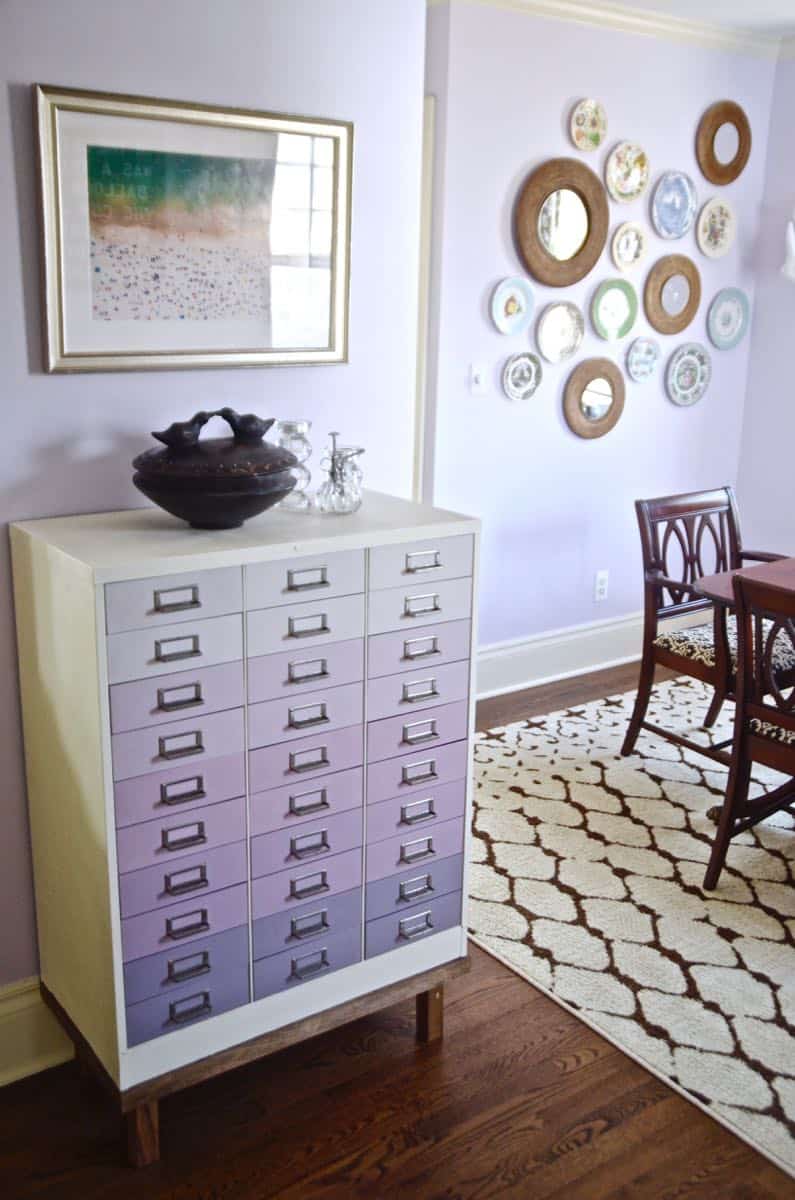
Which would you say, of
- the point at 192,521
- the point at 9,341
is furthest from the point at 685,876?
the point at 9,341

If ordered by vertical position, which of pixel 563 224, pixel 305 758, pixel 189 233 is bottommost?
pixel 305 758

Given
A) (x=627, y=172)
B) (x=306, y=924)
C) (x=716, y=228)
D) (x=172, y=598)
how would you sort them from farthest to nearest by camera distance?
1. (x=716, y=228)
2. (x=627, y=172)
3. (x=306, y=924)
4. (x=172, y=598)

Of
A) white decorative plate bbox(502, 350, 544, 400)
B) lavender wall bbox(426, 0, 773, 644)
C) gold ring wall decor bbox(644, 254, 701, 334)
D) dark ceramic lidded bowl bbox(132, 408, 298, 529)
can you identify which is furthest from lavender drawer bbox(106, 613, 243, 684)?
gold ring wall decor bbox(644, 254, 701, 334)

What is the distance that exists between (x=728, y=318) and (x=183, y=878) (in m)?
3.80

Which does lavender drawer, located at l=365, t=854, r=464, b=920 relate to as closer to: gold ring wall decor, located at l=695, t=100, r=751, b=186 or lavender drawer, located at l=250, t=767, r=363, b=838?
lavender drawer, located at l=250, t=767, r=363, b=838

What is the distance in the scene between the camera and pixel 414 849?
7.77ft

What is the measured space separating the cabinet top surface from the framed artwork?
0.31 meters

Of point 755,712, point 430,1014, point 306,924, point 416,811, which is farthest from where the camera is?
point 755,712

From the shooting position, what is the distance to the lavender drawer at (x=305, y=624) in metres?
2.03

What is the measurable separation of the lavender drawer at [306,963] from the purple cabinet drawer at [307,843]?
179 millimetres

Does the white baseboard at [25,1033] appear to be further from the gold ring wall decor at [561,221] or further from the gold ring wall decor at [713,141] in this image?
the gold ring wall decor at [713,141]

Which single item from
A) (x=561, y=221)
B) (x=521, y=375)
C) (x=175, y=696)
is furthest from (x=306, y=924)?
(x=561, y=221)

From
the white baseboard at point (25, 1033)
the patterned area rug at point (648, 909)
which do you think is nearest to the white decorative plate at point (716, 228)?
the patterned area rug at point (648, 909)

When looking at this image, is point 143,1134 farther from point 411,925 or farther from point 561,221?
point 561,221
